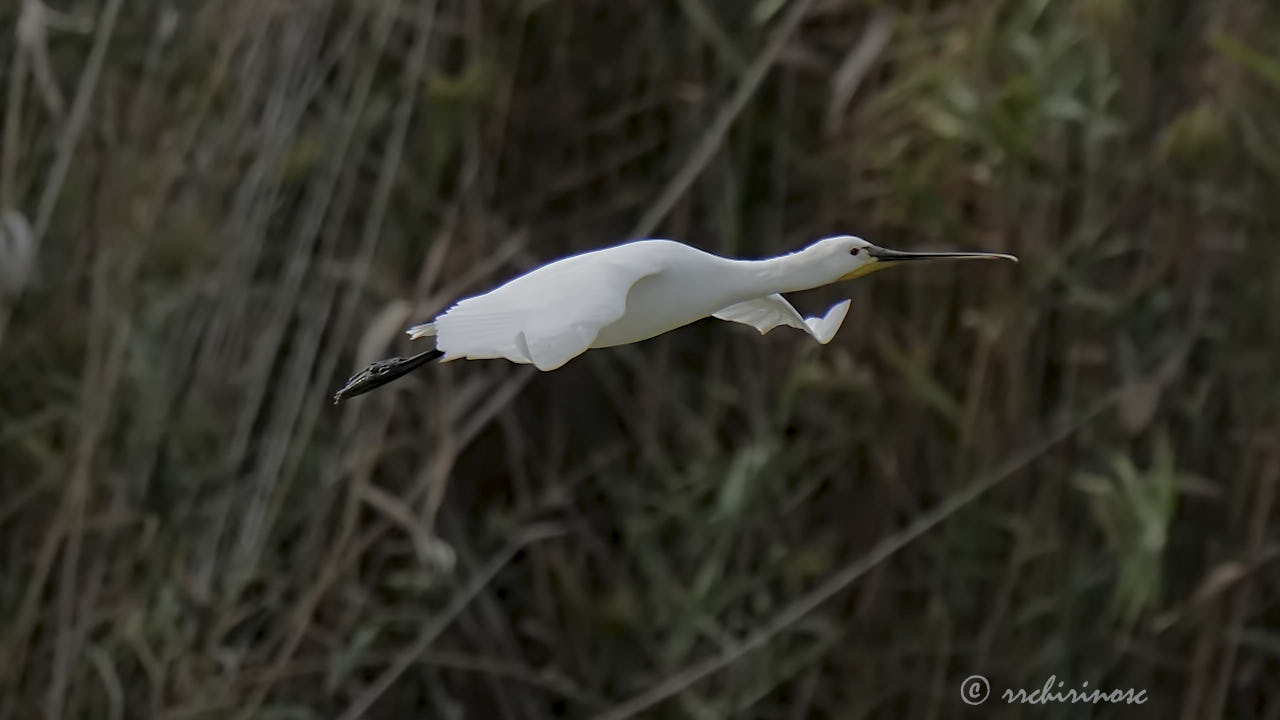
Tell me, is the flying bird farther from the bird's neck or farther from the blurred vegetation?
the blurred vegetation

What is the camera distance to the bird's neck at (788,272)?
7.30 feet

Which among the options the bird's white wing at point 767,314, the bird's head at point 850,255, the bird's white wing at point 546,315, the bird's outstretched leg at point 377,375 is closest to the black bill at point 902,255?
the bird's head at point 850,255

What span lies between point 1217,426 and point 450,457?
118 centimetres

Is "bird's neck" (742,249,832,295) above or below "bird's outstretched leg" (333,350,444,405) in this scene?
below

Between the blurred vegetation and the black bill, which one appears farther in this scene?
the blurred vegetation

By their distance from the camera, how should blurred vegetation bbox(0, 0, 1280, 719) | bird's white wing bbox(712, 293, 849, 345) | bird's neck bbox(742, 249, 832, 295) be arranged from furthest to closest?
blurred vegetation bbox(0, 0, 1280, 719)
bird's white wing bbox(712, 293, 849, 345)
bird's neck bbox(742, 249, 832, 295)

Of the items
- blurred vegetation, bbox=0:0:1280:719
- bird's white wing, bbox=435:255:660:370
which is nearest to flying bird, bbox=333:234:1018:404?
bird's white wing, bbox=435:255:660:370

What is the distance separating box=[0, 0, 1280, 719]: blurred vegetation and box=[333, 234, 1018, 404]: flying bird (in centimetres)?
65

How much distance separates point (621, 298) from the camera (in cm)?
204

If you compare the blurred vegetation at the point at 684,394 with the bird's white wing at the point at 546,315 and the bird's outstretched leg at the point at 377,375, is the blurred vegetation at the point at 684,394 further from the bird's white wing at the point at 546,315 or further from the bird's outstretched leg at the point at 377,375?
the bird's white wing at the point at 546,315

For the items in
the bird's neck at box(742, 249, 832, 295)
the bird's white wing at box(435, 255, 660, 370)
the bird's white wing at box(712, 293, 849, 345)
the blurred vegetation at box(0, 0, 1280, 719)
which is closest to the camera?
the bird's white wing at box(435, 255, 660, 370)

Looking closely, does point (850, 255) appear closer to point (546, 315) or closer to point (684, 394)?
point (546, 315)

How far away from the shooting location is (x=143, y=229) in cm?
335

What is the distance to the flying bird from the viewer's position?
1990 millimetres
